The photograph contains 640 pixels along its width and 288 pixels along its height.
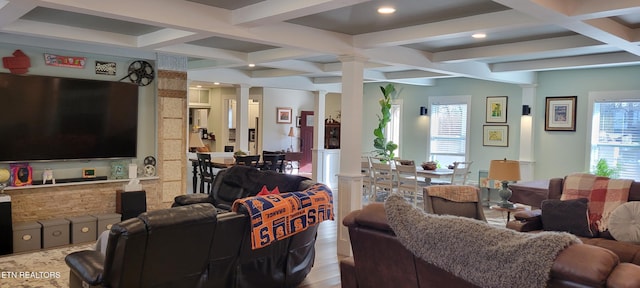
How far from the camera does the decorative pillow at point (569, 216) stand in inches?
166

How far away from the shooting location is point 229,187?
5.88 meters

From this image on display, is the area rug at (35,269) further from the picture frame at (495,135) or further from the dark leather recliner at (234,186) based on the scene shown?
Answer: the picture frame at (495,135)

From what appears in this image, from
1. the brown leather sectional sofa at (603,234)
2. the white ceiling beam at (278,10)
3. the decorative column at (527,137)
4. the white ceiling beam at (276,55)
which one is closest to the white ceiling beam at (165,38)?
the white ceiling beam at (278,10)

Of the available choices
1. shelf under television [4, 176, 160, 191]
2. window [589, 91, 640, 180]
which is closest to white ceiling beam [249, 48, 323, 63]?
shelf under television [4, 176, 160, 191]

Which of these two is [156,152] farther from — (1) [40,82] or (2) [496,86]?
(2) [496,86]

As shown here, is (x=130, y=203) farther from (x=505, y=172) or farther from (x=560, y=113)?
(x=560, y=113)

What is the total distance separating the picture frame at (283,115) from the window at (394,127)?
3189 millimetres

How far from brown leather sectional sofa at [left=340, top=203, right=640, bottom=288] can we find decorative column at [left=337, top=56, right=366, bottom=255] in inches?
81.5

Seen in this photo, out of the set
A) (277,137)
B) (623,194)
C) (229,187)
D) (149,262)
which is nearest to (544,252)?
(149,262)

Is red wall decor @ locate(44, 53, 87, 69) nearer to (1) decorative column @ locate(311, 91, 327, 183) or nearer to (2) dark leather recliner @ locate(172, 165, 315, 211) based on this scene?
(2) dark leather recliner @ locate(172, 165, 315, 211)

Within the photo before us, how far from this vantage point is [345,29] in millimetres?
Answer: 4871

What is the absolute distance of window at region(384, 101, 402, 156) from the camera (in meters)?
10.7

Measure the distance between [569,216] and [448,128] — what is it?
561 cm

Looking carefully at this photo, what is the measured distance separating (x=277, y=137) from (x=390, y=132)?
11.0 ft
